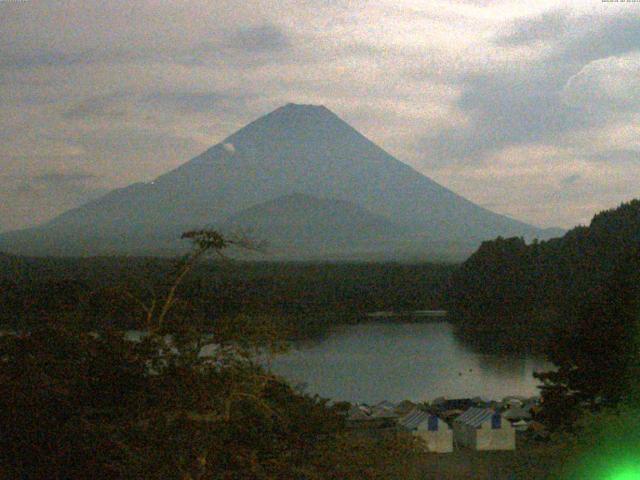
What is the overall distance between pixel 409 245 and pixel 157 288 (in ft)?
183

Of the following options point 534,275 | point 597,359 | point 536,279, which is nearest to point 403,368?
point 597,359

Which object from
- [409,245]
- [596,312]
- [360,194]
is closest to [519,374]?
[596,312]

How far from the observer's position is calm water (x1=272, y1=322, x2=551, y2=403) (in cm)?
1354

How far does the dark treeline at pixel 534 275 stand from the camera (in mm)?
25625

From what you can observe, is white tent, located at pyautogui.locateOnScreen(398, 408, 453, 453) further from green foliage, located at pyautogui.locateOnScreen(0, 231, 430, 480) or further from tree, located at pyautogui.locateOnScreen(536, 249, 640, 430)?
green foliage, located at pyautogui.locateOnScreen(0, 231, 430, 480)

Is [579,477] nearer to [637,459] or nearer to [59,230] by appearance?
[637,459]

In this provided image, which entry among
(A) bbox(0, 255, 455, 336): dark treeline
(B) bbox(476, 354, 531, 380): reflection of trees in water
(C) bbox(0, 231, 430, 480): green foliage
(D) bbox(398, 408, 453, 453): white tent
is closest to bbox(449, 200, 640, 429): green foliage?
(B) bbox(476, 354, 531, 380): reflection of trees in water

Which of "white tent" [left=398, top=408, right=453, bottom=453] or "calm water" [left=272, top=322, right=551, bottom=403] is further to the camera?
"calm water" [left=272, top=322, right=551, bottom=403]

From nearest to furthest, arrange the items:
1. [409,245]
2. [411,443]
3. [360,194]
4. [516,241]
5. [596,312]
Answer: [411,443] → [596,312] → [516,241] → [409,245] → [360,194]

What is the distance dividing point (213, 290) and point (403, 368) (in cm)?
838

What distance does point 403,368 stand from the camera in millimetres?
16688

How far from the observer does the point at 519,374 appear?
16.4m

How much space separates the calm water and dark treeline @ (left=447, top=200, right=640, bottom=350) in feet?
12.9

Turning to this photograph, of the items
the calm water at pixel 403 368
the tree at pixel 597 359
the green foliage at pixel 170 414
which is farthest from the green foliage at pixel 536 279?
the green foliage at pixel 170 414
